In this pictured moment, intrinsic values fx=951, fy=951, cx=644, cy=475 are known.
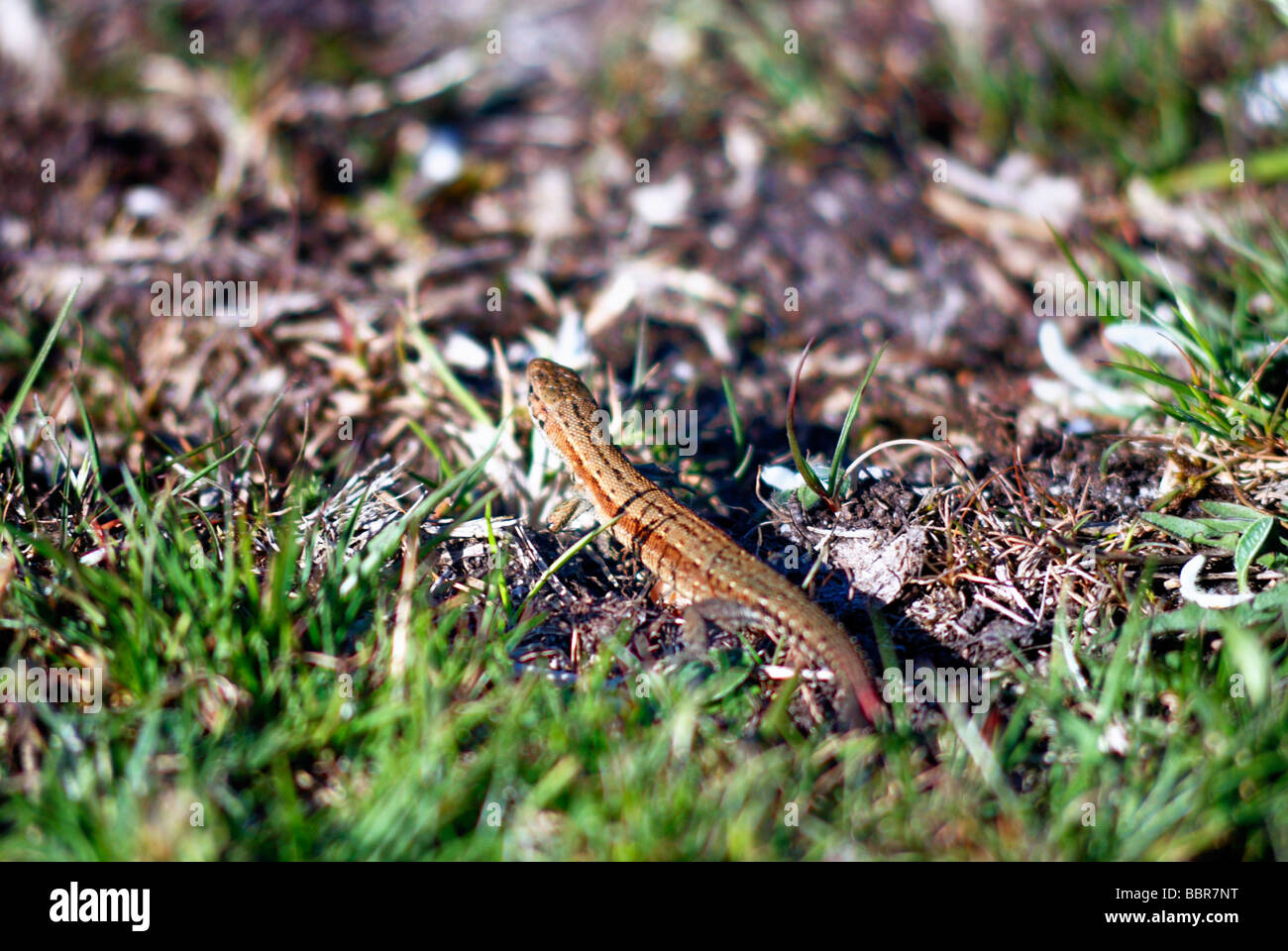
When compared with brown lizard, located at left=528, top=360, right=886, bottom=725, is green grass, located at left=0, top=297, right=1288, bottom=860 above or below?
below

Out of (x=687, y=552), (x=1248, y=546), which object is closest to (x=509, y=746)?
(x=687, y=552)

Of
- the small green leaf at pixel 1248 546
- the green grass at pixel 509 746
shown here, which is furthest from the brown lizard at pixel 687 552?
the small green leaf at pixel 1248 546

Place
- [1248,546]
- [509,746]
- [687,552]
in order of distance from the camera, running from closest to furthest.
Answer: [509,746]
[1248,546]
[687,552]

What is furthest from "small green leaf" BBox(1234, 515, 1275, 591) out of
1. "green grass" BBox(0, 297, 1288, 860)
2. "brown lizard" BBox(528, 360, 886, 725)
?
"brown lizard" BBox(528, 360, 886, 725)

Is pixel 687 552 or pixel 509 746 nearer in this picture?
pixel 509 746

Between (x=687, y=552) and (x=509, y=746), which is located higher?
(x=687, y=552)

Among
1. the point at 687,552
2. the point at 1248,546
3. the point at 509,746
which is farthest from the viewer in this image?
the point at 687,552

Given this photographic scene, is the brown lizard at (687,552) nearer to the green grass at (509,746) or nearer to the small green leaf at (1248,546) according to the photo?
the green grass at (509,746)

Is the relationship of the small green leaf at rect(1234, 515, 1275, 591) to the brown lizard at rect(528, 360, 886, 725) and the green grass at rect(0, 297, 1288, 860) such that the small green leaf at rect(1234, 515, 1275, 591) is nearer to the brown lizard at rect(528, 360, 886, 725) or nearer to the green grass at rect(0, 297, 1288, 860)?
the green grass at rect(0, 297, 1288, 860)

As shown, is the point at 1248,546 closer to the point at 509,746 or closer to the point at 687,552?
the point at 687,552
